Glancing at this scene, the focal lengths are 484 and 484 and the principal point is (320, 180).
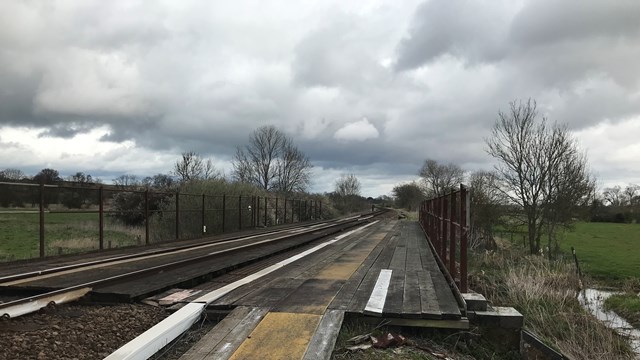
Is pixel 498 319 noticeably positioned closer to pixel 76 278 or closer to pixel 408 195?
pixel 76 278

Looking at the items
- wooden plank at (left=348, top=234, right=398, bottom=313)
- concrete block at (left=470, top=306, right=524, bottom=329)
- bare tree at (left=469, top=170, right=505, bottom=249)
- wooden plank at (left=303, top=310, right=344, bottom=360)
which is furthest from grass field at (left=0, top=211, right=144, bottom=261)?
bare tree at (left=469, top=170, right=505, bottom=249)

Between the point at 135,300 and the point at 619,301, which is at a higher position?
the point at 135,300

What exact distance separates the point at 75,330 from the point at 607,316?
15362mm

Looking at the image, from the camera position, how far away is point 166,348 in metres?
4.74

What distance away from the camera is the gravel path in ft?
14.0

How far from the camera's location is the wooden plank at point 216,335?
14.1 feet

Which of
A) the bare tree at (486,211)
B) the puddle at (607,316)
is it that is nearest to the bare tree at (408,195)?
the bare tree at (486,211)

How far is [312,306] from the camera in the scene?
19.5 ft

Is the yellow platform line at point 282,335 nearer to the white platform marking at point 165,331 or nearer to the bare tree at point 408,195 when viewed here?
the white platform marking at point 165,331

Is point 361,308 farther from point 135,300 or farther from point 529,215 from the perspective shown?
point 529,215

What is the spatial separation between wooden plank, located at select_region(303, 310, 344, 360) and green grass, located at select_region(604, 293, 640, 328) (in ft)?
41.0

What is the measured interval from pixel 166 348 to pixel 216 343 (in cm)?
56

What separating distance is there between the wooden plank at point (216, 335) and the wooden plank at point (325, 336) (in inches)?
34.3

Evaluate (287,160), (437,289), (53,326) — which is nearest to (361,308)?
(437,289)
